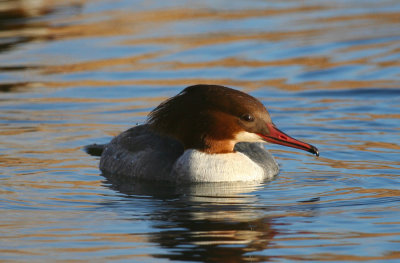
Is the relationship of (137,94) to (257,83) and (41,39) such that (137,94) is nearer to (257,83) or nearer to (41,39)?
(257,83)

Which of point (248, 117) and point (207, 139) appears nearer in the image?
point (248, 117)

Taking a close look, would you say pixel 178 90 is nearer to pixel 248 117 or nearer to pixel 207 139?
pixel 207 139

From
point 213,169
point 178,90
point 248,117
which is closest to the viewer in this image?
point 248,117

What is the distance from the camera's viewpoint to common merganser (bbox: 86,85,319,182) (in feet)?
31.8

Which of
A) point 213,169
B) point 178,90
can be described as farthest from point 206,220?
point 178,90

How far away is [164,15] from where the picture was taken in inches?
763

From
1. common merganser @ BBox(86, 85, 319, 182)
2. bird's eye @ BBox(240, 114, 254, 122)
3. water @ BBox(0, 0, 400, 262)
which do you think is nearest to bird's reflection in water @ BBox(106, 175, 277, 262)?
water @ BBox(0, 0, 400, 262)

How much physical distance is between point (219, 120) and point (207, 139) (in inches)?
9.7

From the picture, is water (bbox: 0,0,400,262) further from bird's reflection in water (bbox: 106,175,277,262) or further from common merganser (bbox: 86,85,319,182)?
common merganser (bbox: 86,85,319,182)

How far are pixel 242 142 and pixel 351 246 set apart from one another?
10.9 feet

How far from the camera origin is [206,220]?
830 cm

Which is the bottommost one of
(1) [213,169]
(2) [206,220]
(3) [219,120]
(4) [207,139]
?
(2) [206,220]

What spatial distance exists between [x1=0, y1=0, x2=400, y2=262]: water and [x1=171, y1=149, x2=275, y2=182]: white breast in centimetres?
15

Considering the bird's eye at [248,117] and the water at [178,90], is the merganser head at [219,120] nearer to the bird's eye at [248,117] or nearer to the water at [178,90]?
the bird's eye at [248,117]
